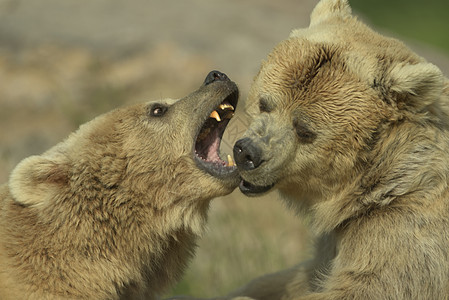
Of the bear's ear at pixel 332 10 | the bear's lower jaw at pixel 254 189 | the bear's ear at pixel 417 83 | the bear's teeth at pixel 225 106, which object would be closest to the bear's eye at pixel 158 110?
the bear's teeth at pixel 225 106

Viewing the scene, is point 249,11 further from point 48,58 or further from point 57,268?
point 57,268

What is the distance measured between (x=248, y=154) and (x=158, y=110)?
0.91 m

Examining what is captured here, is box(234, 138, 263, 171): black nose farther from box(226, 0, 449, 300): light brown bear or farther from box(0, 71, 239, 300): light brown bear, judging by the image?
box(0, 71, 239, 300): light brown bear

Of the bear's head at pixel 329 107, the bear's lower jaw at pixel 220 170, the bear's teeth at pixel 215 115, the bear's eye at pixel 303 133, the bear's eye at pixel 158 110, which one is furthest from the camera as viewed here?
the bear's teeth at pixel 215 115

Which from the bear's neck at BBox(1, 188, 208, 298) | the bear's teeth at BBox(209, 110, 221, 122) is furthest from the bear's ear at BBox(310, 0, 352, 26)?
the bear's neck at BBox(1, 188, 208, 298)

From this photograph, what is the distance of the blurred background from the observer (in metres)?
9.59

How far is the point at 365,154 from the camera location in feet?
17.2

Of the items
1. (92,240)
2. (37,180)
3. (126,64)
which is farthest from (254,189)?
(126,64)

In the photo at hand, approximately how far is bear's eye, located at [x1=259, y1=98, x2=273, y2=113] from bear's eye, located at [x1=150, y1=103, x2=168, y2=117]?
2.40 feet

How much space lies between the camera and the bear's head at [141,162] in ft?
17.3

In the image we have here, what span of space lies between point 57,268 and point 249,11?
8.32 metres

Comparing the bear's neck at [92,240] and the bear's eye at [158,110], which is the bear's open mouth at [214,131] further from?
the bear's neck at [92,240]

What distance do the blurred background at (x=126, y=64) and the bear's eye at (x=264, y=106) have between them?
336 centimetres

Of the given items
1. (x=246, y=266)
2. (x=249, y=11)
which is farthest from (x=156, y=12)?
(x=246, y=266)
